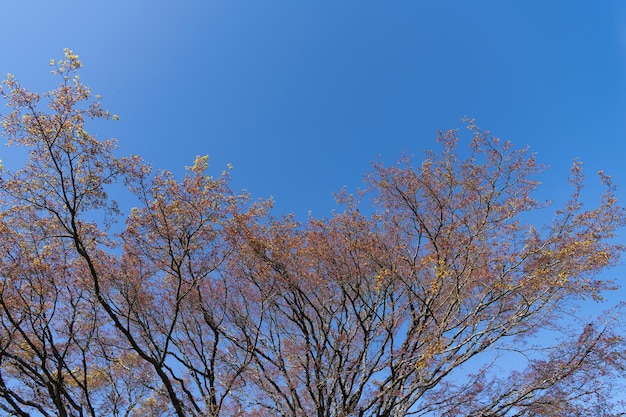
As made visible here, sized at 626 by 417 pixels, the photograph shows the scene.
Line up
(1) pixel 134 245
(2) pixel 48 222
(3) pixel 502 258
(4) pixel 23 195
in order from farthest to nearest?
(3) pixel 502 258
(1) pixel 134 245
(2) pixel 48 222
(4) pixel 23 195

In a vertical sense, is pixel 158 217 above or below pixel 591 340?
above

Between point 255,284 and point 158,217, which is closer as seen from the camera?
point 158,217

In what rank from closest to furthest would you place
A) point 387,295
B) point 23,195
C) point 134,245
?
point 23,195
point 134,245
point 387,295

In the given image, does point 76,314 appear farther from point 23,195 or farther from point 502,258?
point 502,258

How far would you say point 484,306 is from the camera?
27.1ft

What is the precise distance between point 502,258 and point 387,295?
104 inches

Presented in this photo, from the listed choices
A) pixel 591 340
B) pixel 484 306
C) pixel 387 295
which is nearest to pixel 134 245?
pixel 387 295

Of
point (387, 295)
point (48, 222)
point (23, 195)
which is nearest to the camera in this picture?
point (23, 195)

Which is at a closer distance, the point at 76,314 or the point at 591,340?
the point at 591,340

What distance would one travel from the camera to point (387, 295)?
930 centimetres

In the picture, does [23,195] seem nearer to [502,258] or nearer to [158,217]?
[158,217]

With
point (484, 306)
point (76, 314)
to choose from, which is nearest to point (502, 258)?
point (484, 306)

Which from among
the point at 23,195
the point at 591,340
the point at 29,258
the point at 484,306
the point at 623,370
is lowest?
the point at 623,370

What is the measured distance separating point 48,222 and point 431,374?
7.69 metres
